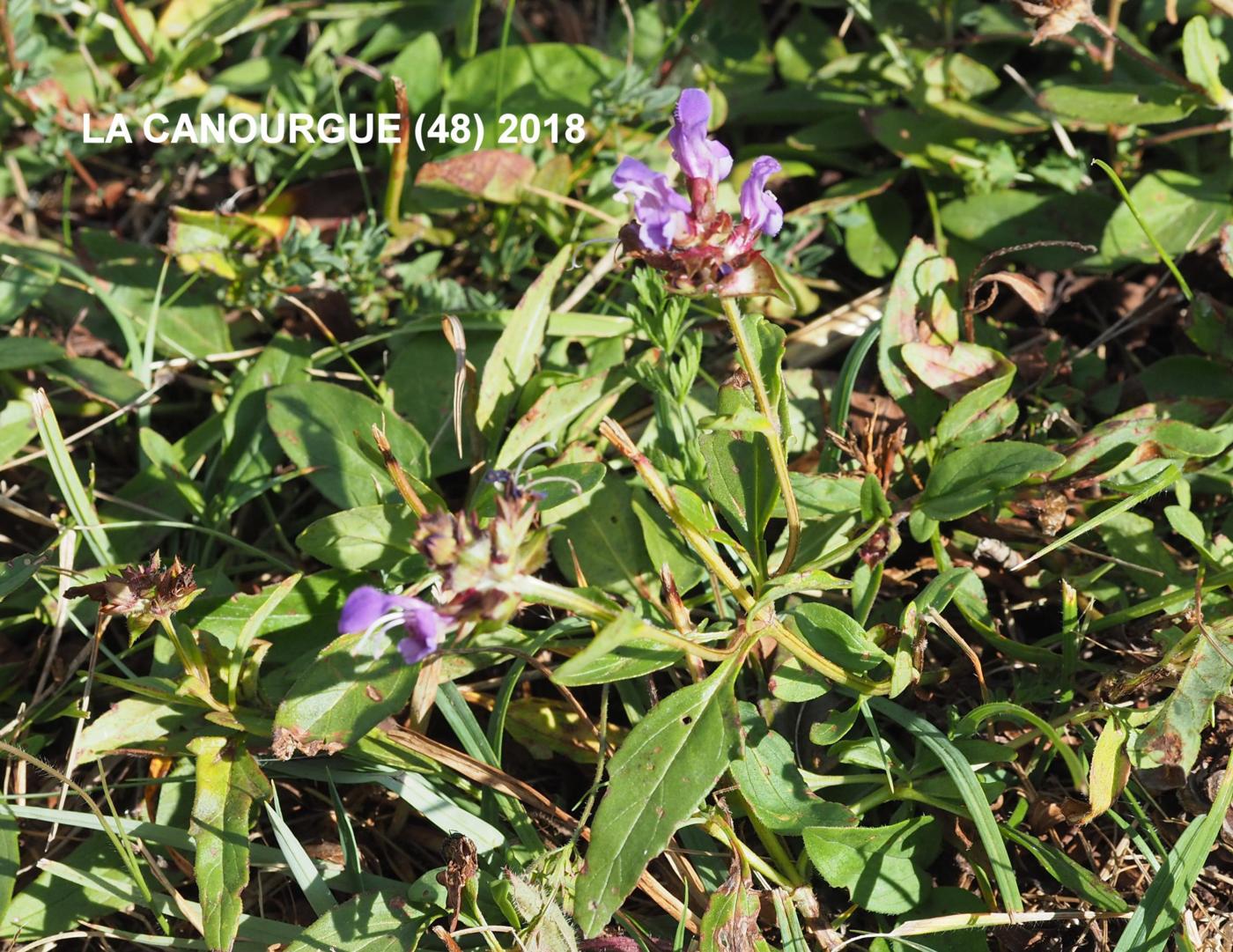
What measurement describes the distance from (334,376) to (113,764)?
3.42ft

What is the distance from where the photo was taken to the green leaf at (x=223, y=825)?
7.00 feet

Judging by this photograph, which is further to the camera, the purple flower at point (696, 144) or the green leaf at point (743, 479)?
the green leaf at point (743, 479)

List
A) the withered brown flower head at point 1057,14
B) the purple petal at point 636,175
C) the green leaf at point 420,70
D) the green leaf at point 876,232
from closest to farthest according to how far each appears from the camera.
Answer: the purple petal at point 636,175 → the withered brown flower head at point 1057,14 → the green leaf at point 876,232 → the green leaf at point 420,70

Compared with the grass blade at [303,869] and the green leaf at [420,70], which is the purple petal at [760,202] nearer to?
the grass blade at [303,869]

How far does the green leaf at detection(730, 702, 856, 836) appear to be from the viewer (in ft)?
7.11

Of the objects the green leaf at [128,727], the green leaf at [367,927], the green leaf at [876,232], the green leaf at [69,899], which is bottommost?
the green leaf at [69,899]

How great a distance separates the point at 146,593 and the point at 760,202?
1.30 m

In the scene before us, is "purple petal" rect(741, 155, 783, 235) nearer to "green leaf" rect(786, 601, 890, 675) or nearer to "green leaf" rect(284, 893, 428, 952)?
"green leaf" rect(786, 601, 890, 675)

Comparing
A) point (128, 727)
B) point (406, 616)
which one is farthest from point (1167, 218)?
point (128, 727)

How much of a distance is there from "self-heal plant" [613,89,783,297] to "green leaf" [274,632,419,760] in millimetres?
871

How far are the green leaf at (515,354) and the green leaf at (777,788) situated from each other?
93cm

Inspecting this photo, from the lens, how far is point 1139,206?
2.92 metres

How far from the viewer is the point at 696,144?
185cm

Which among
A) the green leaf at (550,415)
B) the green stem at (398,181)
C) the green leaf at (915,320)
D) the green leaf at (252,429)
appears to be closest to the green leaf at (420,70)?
the green stem at (398,181)
